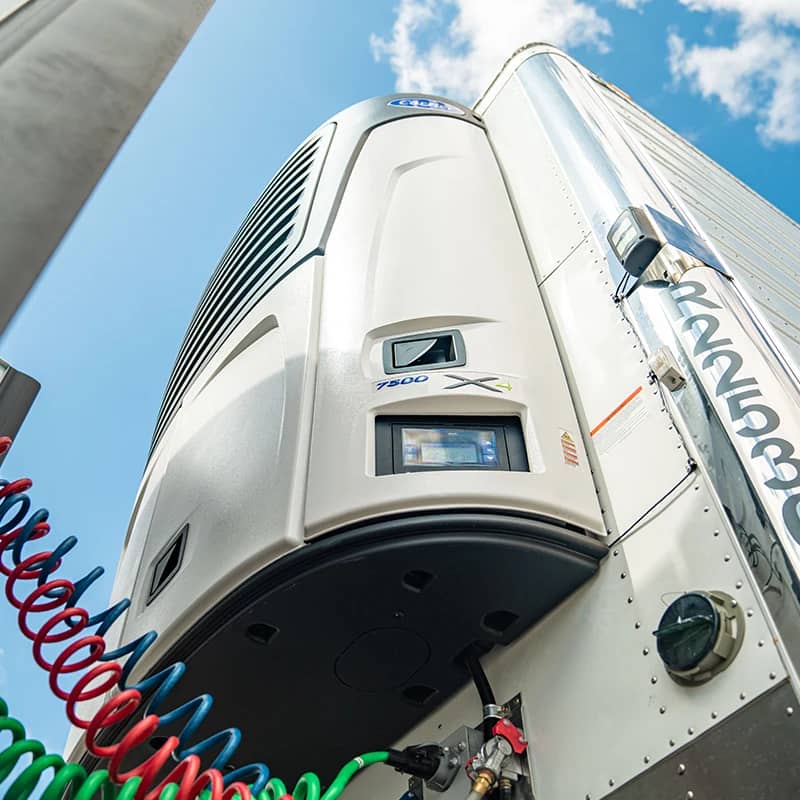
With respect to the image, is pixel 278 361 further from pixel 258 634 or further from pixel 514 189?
pixel 514 189

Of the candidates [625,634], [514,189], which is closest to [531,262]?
[514,189]

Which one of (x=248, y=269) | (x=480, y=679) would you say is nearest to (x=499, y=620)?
(x=480, y=679)

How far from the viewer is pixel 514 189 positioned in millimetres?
4602

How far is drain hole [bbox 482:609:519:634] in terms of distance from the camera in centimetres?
246

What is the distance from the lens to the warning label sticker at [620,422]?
263 cm

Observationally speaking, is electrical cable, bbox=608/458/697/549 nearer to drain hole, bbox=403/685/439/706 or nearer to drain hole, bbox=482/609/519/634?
drain hole, bbox=482/609/519/634

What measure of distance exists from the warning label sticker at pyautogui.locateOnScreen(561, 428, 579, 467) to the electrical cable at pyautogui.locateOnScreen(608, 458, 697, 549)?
288 mm

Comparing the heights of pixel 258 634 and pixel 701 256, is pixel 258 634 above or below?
below

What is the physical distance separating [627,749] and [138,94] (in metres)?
1.74

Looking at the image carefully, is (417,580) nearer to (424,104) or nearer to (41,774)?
(41,774)

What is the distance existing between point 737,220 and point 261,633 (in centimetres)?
484

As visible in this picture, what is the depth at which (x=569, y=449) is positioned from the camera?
2.64m

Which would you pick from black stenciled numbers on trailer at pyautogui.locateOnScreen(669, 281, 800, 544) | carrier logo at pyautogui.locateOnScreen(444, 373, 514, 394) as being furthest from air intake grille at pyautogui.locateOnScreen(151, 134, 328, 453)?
black stenciled numbers on trailer at pyautogui.locateOnScreen(669, 281, 800, 544)

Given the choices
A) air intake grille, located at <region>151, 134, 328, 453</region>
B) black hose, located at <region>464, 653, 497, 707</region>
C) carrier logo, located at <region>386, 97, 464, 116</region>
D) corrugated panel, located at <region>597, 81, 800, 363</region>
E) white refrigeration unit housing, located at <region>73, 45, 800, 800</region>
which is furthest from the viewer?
carrier logo, located at <region>386, 97, 464, 116</region>
